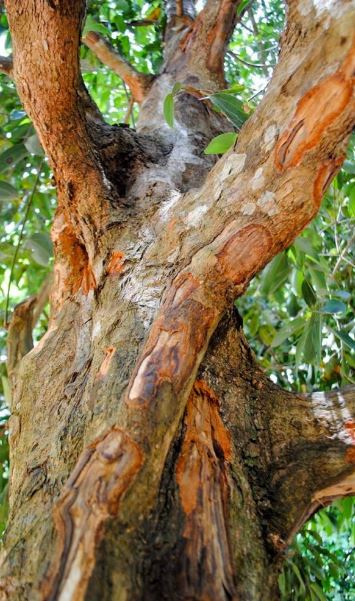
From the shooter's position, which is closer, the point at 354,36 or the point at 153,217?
the point at 354,36

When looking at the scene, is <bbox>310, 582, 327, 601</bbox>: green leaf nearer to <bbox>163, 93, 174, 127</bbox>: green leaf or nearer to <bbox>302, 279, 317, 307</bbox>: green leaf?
<bbox>302, 279, 317, 307</bbox>: green leaf

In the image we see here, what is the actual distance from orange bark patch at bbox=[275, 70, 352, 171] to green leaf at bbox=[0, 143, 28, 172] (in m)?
1.01

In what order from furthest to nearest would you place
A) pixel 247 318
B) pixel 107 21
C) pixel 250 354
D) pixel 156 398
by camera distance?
pixel 247 318 → pixel 107 21 → pixel 250 354 → pixel 156 398

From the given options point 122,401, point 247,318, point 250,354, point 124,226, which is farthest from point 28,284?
point 122,401

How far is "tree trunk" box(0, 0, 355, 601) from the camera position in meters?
0.68

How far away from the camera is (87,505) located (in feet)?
2.16

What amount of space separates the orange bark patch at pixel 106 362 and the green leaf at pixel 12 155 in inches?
37.4

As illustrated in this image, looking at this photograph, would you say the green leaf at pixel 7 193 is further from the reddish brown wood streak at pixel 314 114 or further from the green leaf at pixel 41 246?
the reddish brown wood streak at pixel 314 114

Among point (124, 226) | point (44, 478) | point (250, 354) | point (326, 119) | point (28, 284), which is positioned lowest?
point (44, 478)

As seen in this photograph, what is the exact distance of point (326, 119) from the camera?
0.81 meters

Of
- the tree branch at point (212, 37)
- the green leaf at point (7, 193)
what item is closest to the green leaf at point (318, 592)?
the green leaf at point (7, 193)

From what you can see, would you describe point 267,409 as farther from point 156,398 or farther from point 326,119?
point 326,119

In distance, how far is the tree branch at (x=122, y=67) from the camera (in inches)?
78.4

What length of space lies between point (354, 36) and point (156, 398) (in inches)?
20.4
